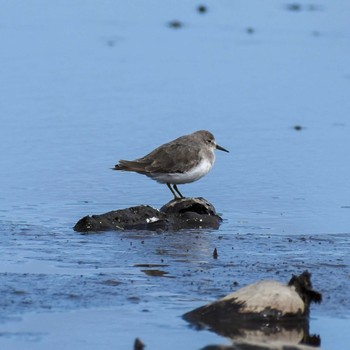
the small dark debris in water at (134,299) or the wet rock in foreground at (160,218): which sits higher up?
the wet rock in foreground at (160,218)

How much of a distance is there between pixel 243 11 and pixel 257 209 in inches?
413

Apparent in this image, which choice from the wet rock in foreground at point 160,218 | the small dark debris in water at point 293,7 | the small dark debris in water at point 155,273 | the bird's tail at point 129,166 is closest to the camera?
the small dark debris in water at point 155,273

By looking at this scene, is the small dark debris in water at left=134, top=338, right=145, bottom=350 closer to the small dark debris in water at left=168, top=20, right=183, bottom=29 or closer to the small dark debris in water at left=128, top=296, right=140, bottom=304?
the small dark debris in water at left=128, top=296, right=140, bottom=304

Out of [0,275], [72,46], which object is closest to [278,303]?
[0,275]

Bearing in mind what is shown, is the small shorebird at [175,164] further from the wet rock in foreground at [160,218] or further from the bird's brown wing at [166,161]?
the wet rock in foreground at [160,218]

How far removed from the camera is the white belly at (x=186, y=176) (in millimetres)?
11680

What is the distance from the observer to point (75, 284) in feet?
27.6

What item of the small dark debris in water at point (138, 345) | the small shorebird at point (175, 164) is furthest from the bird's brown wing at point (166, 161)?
the small dark debris in water at point (138, 345)

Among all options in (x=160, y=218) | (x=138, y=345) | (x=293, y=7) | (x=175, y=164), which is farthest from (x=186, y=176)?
(x=293, y=7)

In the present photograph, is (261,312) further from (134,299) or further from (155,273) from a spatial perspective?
(155,273)

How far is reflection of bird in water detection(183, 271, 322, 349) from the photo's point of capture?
7645 millimetres

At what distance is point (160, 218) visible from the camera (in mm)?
10602

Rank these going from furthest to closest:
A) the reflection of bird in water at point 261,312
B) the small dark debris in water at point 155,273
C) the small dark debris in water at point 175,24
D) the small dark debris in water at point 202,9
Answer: the small dark debris in water at point 202,9 → the small dark debris in water at point 175,24 → the small dark debris in water at point 155,273 → the reflection of bird in water at point 261,312

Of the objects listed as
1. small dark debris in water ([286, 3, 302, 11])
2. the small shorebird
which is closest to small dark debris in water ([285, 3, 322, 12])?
small dark debris in water ([286, 3, 302, 11])
